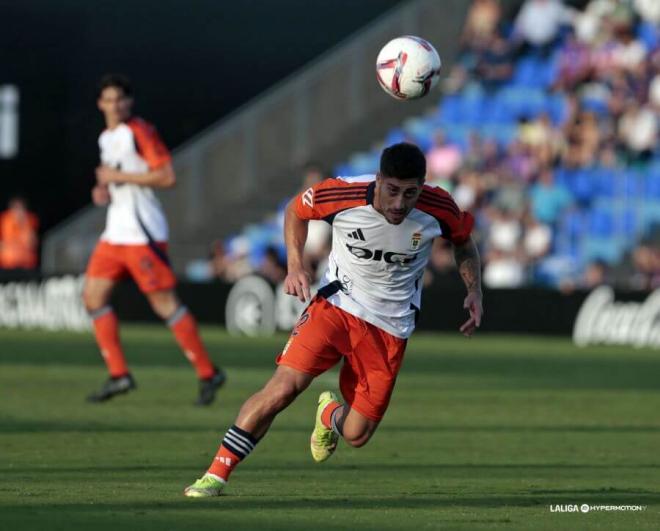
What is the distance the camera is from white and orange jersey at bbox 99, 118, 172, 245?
13422 mm

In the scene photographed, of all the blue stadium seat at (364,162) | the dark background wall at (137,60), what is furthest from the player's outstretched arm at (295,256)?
the dark background wall at (137,60)

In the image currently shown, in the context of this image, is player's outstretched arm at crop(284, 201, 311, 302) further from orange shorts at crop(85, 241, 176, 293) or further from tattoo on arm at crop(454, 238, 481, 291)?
orange shorts at crop(85, 241, 176, 293)

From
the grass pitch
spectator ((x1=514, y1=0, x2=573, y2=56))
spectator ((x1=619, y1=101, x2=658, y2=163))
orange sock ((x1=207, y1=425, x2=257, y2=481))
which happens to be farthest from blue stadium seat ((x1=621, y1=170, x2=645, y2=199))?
orange sock ((x1=207, y1=425, x2=257, y2=481))

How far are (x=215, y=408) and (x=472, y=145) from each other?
15.1 metres

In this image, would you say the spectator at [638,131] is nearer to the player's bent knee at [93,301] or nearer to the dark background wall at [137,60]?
the dark background wall at [137,60]

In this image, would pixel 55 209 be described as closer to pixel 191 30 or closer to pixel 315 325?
pixel 191 30

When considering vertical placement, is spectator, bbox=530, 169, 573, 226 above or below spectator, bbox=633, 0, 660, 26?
below

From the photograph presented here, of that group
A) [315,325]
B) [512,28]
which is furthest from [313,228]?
[315,325]

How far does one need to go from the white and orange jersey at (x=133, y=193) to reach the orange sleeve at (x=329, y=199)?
5.15m

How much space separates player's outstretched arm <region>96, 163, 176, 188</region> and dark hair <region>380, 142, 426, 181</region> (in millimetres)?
5517

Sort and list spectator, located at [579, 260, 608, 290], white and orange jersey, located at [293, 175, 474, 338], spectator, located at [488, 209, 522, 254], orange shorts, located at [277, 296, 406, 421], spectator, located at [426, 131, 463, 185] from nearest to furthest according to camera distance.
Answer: orange shorts, located at [277, 296, 406, 421] < white and orange jersey, located at [293, 175, 474, 338] < spectator, located at [579, 260, 608, 290] < spectator, located at [488, 209, 522, 254] < spectator, located at [426, 131, 463, 185]

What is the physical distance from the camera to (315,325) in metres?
8.36

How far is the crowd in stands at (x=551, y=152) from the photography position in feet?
84.1

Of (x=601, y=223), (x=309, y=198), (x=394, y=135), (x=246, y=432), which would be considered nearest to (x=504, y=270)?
(x=601, y=223)
